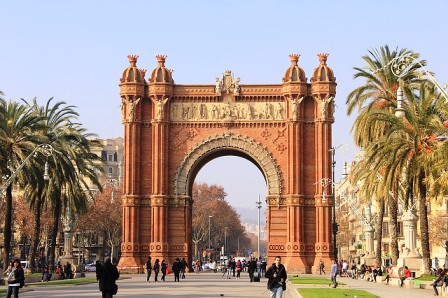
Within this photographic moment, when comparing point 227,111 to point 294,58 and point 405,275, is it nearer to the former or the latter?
point 294,58

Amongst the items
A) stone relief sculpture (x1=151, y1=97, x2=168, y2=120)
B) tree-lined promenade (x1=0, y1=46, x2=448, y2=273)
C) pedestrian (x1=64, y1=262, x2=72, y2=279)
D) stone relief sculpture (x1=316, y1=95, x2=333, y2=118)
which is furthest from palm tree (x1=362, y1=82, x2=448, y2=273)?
stone relief sculpture (x1=151, y1=97, x2=168, y2=120)

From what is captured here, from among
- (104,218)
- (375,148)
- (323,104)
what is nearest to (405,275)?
(375,148)

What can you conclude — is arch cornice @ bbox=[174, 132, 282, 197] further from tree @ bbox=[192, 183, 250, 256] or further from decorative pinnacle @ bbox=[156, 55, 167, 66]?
tree @ bbox=[192, 183, 250, 256]

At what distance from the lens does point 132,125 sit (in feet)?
239

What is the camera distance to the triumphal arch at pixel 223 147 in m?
71.7

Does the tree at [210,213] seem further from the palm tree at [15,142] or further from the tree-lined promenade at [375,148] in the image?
the palm tree at [15,142]

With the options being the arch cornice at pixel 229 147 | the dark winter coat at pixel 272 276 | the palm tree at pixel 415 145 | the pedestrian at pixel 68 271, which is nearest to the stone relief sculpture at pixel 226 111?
the arch cornice at pixel 229 147

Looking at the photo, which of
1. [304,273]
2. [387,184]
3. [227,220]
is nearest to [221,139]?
[304,273]

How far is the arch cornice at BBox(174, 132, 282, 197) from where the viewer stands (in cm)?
7256

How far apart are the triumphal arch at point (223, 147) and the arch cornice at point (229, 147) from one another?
0.08 metres

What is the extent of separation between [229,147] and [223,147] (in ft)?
1.65

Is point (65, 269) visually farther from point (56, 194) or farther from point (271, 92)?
point (271, 92)

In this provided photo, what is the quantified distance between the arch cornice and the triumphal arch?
0.27ft

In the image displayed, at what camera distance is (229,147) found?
73188 mm
